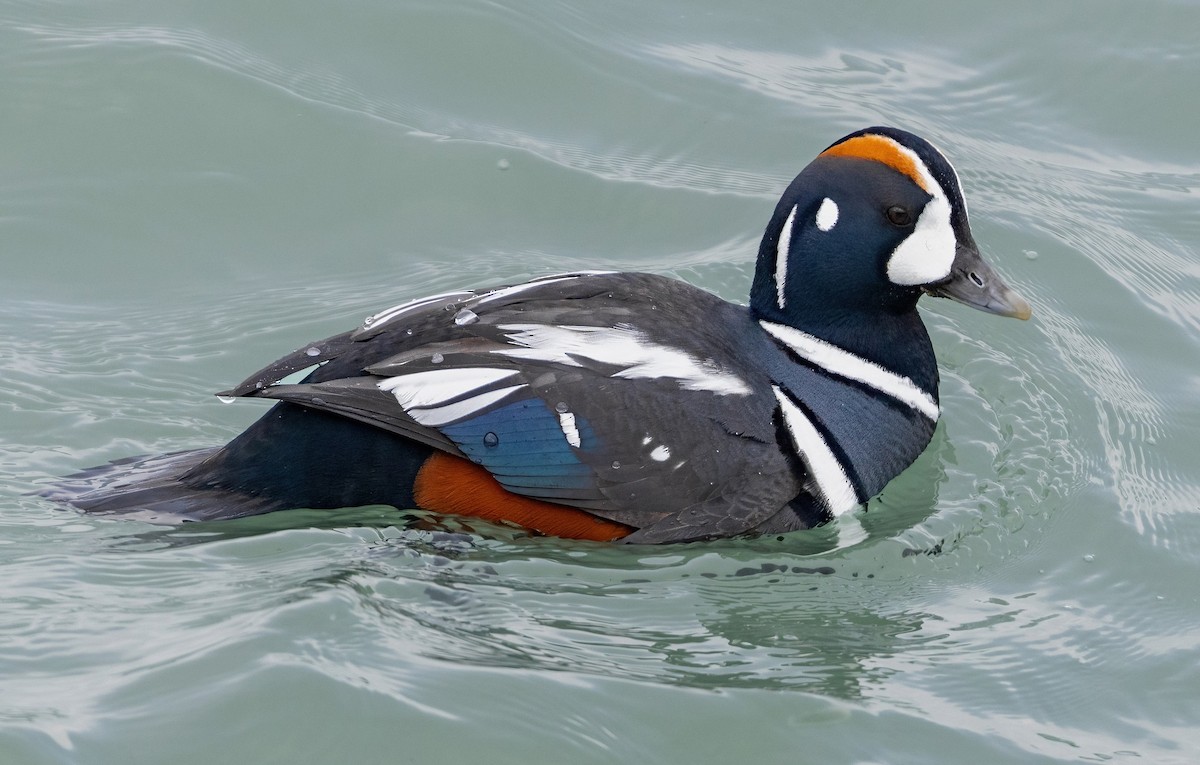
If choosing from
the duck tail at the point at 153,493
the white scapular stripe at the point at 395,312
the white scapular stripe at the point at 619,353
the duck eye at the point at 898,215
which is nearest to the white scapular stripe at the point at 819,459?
the white scapular stripe at the point at 619,353

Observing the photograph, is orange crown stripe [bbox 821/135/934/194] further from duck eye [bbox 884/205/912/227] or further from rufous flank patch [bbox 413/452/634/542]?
rufous flank patch [bbox 413/452/634/542]

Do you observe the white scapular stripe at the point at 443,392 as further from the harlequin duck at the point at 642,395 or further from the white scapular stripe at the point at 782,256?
the white scapular stripe at the point at 782,256

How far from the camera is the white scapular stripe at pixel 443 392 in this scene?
5.24 metres

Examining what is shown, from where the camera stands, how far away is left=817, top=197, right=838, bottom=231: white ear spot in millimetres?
Result: 5816

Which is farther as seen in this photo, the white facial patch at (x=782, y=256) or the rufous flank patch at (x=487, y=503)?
the white facial patch at (x=782, y=256)

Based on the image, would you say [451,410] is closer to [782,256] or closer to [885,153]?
[782,256]

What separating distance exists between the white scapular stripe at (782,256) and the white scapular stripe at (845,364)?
4.7 inches

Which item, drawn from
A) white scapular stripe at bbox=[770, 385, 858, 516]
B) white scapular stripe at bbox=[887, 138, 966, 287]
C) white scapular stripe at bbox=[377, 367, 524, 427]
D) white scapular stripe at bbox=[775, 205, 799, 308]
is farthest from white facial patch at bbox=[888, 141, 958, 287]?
white scapular stripe at bbox=[377, 367, 524, 427]

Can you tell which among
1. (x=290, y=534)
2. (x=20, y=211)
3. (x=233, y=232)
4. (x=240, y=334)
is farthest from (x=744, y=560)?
(x=20, y=211)

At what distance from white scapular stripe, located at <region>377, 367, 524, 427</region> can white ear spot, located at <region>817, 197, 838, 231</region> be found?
1.38 meters

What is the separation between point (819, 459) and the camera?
220 inches

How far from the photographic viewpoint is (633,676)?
4.73 metres

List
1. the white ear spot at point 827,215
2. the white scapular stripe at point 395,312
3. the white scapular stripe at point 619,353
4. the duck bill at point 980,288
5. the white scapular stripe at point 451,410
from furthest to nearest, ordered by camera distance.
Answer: the duck bill at point 980,288, the white ear spot at point 827,215, the white scapular stripe at point 395,312, the white scapular stripe at point 619,353, the white scapular stripe at point 451,410

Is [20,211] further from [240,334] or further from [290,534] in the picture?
[290,534]
